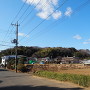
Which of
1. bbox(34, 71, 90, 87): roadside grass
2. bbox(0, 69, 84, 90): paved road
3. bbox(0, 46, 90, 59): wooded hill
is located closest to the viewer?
bbox(0, 69, 84, 90): paved road

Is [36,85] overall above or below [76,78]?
below

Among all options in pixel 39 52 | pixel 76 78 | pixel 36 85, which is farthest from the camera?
pixel 39 52

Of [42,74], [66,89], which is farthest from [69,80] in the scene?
[42,74]

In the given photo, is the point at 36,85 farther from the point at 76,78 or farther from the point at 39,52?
the point at 39,52

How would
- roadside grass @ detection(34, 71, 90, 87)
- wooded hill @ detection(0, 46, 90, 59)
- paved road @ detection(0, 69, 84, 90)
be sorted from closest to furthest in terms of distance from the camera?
1. paved road @ detection(0, 69, 84, 90)
2. roadside grass @ detection(34, 71, 90, 87)
3. wooded hill @ detection(0, 46, 90, 59)

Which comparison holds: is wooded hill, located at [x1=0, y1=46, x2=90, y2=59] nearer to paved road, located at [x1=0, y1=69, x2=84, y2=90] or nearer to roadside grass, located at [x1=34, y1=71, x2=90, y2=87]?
roadside grass, located at [x1=34, y1=71, x2=90, y2=87]

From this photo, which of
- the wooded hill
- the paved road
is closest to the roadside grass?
the paved road

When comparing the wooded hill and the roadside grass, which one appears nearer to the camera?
the roadside grass

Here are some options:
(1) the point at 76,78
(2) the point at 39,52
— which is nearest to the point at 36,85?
(1) the point at 76,78

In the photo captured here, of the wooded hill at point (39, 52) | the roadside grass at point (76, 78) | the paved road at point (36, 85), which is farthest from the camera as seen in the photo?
the wooded hill at point (39, 52)

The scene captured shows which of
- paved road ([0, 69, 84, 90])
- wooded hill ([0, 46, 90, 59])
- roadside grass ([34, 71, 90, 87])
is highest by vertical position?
wooded hill ([0, 46, 90, 59])

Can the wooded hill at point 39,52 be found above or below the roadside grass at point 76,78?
above

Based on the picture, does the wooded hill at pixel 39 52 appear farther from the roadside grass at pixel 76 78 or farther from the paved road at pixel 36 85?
the paved road at pixel 36 85

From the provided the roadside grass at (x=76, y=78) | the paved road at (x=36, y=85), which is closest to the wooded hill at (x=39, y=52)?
the roadside grass at (x=76, y=78)
